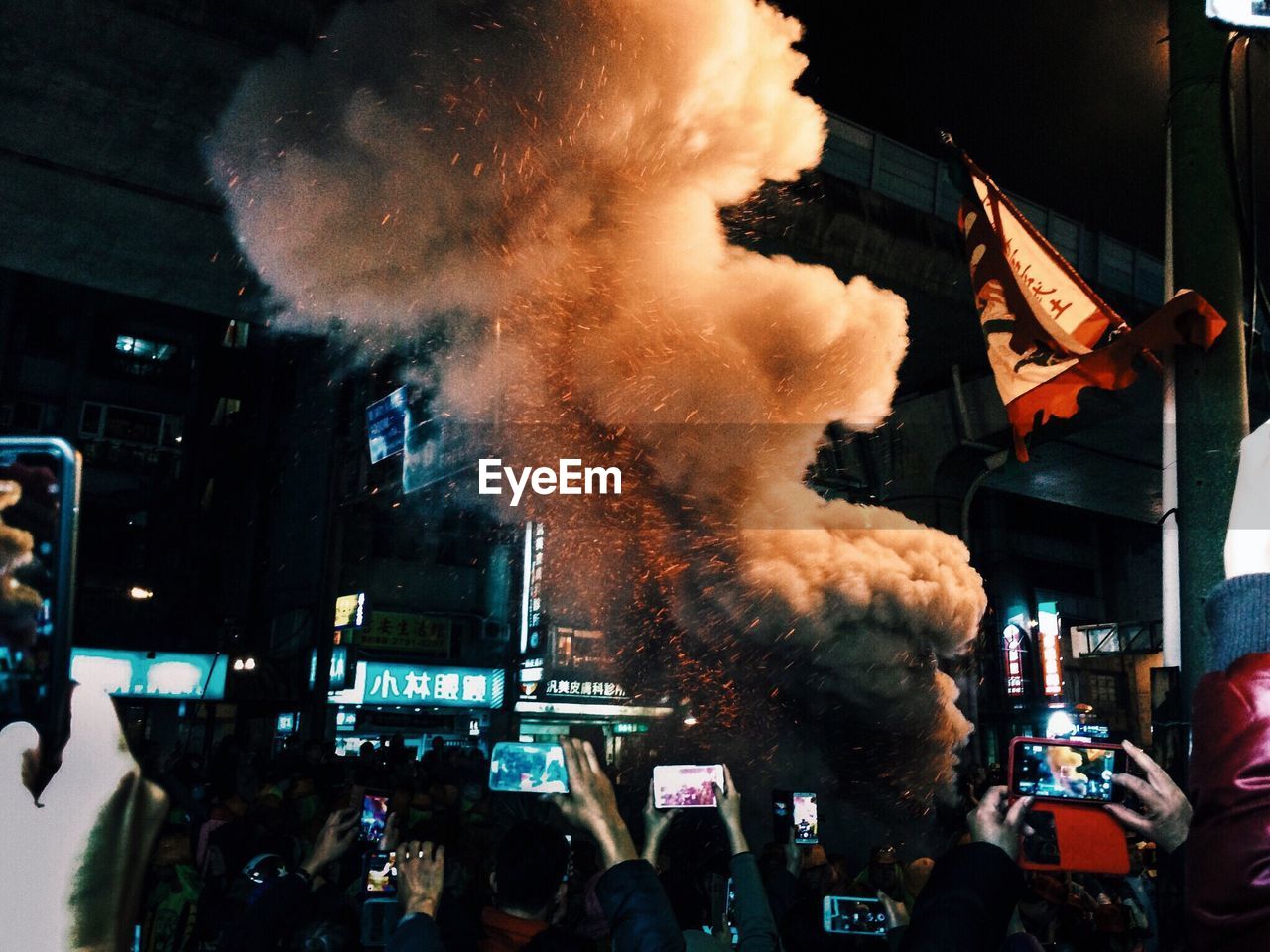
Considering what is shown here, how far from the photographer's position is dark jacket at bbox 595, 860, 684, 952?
2.44 meters

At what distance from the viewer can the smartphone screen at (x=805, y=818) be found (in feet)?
46.8

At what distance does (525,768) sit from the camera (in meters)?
4.26

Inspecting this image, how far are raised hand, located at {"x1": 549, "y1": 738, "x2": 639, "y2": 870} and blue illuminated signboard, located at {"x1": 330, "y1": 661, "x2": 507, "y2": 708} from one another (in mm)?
22736

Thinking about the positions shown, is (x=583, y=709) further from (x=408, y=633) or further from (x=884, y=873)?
(x=884, y=873)

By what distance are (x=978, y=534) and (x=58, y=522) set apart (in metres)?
36.8

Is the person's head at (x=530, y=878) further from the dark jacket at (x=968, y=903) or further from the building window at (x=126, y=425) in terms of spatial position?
the building window at (x=126, y=425)

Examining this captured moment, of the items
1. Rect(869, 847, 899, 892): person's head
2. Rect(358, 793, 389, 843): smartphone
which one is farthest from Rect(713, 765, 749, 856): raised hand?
Rect(869, 847, 899, 892): person's head

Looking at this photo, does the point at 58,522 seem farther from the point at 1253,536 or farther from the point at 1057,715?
the point at 1057,715

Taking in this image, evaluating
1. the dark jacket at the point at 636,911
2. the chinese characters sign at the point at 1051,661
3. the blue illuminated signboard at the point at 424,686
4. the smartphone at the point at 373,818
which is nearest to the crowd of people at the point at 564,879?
the dark jacket at the point at 636,911

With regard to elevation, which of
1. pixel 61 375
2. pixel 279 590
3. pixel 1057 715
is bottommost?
pixel 1057 715

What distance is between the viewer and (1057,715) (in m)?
30.2

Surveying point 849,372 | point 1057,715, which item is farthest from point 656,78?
Result: point 1057,715

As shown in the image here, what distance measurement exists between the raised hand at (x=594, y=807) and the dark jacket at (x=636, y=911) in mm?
35

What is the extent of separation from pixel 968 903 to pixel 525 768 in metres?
2.52
